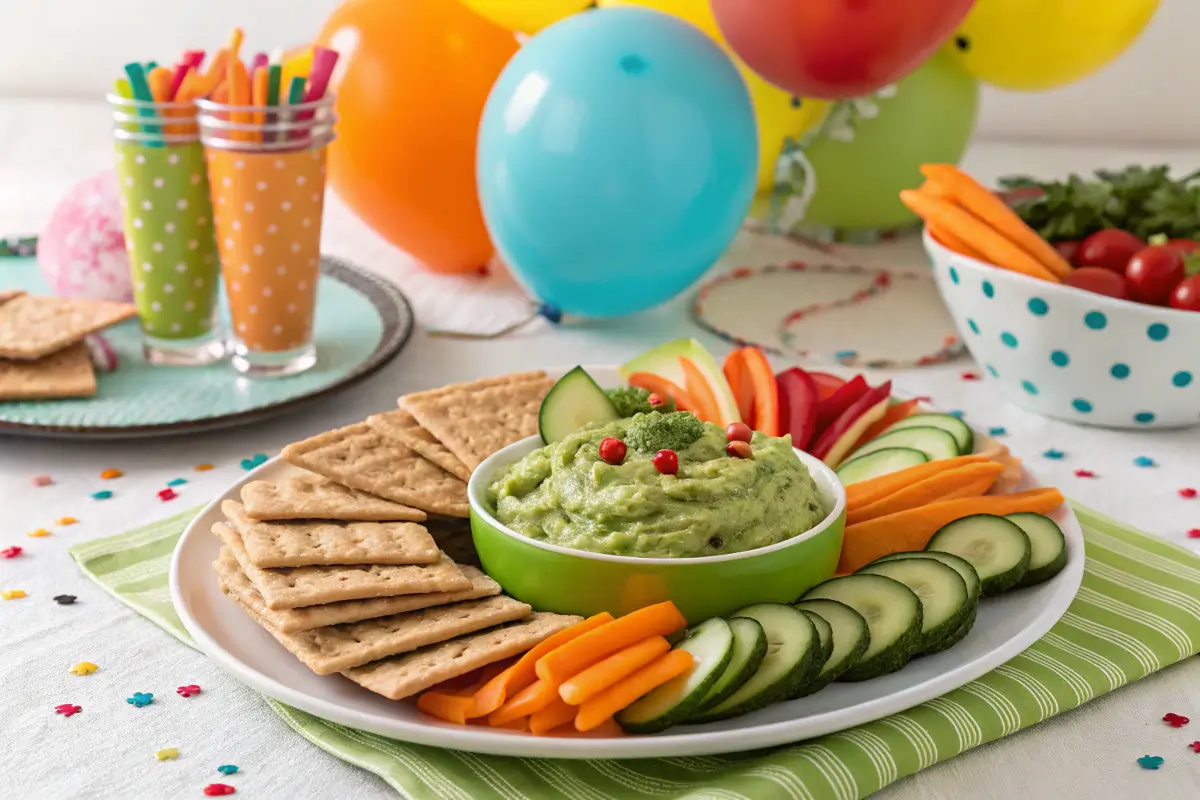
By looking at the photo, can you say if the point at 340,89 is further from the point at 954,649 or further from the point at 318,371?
the point at 954,649

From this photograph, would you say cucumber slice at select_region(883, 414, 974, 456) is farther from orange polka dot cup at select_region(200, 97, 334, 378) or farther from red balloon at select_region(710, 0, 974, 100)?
orange polka dot cup at select_region(200, 97, 334, 378)

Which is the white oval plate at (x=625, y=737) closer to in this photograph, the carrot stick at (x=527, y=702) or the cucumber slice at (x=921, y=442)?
the carrot stick at (x=527, y=702)

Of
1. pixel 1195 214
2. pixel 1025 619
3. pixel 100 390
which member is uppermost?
pixel 1195 214

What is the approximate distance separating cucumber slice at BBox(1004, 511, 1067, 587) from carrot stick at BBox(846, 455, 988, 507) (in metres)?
0.11

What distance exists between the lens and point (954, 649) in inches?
56.7

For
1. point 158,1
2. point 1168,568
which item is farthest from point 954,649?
point 158,1

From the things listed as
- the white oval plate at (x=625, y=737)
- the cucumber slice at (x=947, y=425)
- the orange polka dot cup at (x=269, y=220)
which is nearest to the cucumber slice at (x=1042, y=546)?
the white oval plate at (x=625, y=737)

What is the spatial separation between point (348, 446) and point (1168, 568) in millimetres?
1129

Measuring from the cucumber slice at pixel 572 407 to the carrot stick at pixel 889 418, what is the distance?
15.6 inches

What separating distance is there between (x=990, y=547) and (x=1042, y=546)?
7 cm

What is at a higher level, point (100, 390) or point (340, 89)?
point (340, 89)

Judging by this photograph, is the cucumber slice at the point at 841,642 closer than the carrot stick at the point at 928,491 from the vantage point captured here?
Yes

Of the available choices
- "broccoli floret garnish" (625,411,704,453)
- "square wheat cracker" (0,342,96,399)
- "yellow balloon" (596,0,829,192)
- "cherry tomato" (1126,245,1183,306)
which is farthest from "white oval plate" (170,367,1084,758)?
"yellow balloon" (596,0,829,192)

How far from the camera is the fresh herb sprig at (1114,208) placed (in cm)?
251
